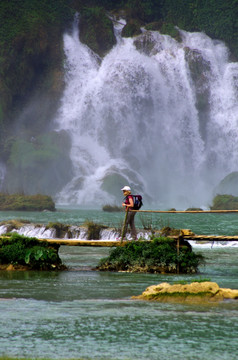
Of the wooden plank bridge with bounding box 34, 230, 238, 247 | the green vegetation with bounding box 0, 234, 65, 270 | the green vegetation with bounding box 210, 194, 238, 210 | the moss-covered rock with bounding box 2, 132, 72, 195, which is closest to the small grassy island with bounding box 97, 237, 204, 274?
the wooden plank bridge with bounding box 34, 230, 238, 247

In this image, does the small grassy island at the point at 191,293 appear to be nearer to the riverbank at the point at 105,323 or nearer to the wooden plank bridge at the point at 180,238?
the riverbank at the point at 105,323

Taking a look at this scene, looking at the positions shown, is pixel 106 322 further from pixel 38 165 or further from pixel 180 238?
pixel 38 165

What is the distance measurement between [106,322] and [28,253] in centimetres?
595

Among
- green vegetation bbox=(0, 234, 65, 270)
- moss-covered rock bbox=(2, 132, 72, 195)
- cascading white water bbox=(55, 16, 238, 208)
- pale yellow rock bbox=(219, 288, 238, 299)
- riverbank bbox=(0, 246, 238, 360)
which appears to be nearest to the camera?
riverbank bbox=(0, 246, 238, 360)

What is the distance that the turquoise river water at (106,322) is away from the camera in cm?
748

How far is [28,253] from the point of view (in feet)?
47.6

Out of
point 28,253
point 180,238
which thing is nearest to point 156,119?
point 180,238

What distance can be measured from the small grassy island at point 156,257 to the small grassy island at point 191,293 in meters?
3.53

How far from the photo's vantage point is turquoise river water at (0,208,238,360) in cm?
748

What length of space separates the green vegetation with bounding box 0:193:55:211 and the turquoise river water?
33.8 meters

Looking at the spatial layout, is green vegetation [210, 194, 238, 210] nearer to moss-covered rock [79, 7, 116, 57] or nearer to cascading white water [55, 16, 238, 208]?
cascading white water [55, 16, 238, 208]

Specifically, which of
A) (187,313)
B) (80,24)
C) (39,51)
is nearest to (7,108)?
(39,51)

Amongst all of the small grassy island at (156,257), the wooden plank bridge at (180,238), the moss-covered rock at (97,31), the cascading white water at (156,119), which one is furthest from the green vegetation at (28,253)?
the moss-covered rock at (97,31)

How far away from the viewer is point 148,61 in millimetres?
82188
